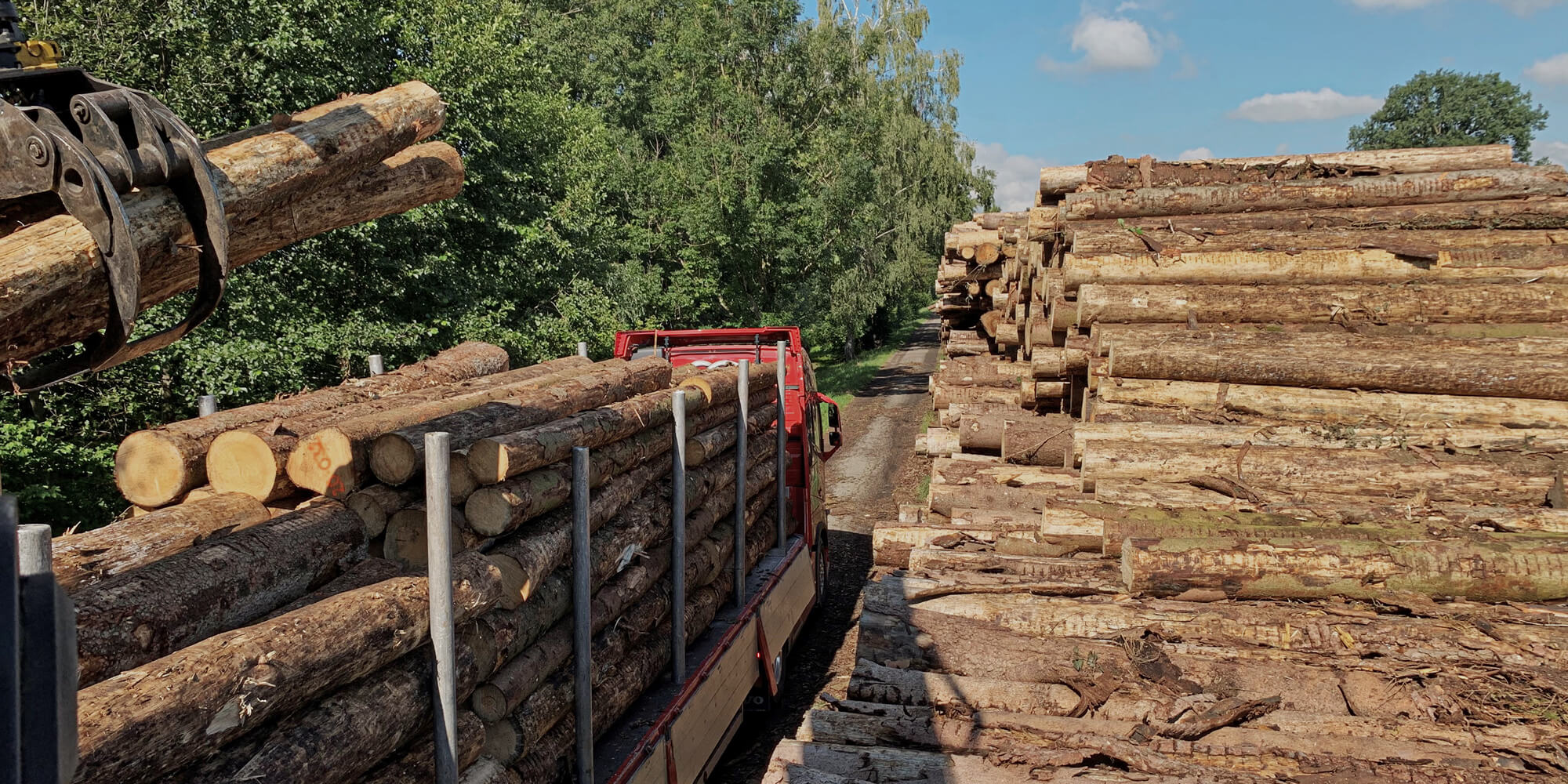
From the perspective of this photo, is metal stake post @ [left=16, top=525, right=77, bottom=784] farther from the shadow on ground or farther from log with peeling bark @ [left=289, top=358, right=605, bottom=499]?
the shadow on ground

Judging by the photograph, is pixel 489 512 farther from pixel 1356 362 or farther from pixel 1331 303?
pixel 1331 303

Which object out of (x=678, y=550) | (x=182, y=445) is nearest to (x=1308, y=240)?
(x=678, y=550)

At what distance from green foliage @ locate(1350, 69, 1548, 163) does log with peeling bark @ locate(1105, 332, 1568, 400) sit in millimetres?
73874

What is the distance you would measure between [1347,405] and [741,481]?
480cm

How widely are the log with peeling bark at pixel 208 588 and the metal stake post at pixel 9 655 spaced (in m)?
1.61

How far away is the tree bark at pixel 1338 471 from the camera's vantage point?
6180mm

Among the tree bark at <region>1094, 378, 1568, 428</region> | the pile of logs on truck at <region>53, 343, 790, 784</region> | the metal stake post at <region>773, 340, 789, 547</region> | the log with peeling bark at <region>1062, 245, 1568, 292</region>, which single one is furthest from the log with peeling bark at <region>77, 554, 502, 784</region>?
the log with peeling bark at <region>1062, 245, 1568, 292</region>

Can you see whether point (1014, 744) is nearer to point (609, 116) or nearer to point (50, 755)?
point (50, 755)

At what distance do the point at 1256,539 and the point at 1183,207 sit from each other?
5.47 m

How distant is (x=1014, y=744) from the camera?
438 centimetres

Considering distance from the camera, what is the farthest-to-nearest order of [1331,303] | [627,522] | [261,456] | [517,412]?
[1331,303]
[627,522]
[517,412]
[261,456]

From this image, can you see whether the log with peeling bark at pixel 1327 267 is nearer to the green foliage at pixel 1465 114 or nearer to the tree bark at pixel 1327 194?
the tree bark at pixel 1327 194

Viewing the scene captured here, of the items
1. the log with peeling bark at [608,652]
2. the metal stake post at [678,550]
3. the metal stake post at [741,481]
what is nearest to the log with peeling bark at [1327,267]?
the metal stake post at [741,481]

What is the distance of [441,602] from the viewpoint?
3545 mm
